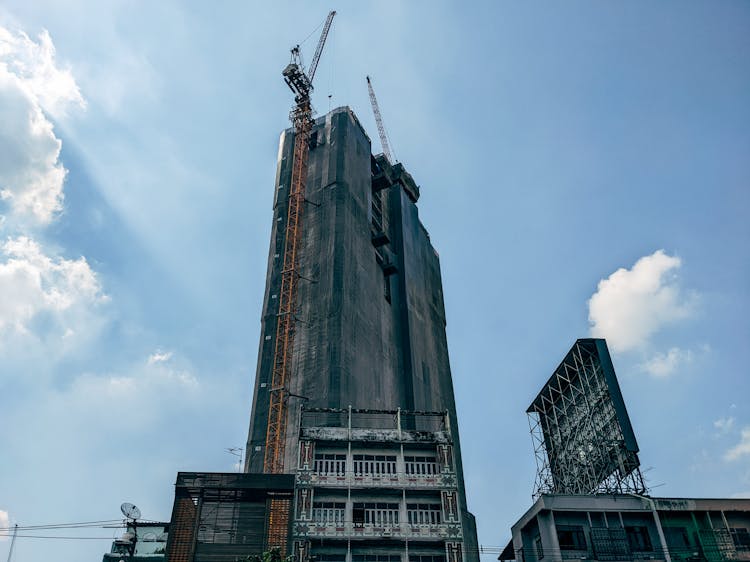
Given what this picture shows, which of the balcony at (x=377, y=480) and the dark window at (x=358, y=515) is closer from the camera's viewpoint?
the dark window at (x=358, y=515)

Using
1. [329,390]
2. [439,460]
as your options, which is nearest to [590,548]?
[439,460]

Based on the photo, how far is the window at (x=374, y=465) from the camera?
60781 mm

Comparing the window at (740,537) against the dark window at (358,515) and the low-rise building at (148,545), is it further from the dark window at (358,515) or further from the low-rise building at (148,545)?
the low-rise building at (148,545)

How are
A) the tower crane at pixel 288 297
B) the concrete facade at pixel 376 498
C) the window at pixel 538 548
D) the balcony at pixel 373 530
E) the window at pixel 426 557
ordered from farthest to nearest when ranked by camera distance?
the tower crane at pixel 288 297
the window at pixel 426 557
the concrete facade at pixel 376 498
the balcony at pixel 373 530
the window at pixel 538 548

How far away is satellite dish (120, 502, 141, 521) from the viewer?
2279 inches

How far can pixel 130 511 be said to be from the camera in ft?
191

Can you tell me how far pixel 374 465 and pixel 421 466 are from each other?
4714 millimetres

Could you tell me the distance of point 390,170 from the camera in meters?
151

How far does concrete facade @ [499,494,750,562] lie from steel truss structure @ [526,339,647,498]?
343 centimetres

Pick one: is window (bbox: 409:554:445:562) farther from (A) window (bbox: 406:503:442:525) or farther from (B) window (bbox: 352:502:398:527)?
(B) window (bbox: 352:502:398:527)

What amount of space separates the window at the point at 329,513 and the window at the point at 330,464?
9.42ft

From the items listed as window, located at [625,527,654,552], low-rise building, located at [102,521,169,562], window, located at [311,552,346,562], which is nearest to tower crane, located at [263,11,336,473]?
low-rise building, located at [102,521,169,562]

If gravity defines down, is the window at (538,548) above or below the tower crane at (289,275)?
below

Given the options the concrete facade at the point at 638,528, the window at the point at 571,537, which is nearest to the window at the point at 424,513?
the concrete facade at the point at 638,528
